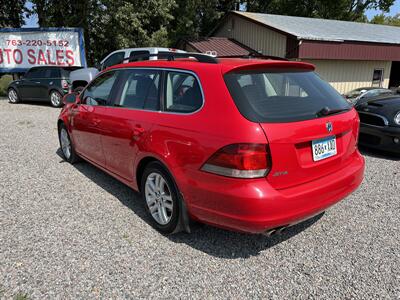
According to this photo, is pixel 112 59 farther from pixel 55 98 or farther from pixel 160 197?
pixel 160 197

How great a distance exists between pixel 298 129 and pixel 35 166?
4.53 metres

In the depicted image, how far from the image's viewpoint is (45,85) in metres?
12.5

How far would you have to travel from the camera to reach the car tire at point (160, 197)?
9.86 feet

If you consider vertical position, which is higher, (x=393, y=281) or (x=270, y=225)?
(x=270, y=225)

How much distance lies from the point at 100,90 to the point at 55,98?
30.4 feet

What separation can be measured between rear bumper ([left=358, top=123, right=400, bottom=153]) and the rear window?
119 inches

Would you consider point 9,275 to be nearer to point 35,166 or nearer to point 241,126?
point 241,126

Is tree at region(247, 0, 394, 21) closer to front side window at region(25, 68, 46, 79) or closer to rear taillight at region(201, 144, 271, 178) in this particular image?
front side window at region(25, 68, 46, 79)

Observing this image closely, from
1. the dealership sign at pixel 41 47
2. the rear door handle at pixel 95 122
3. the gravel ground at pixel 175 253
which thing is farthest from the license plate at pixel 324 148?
the dealership sign at pixel 41 47

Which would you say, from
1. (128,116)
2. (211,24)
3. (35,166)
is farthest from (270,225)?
(211,24)

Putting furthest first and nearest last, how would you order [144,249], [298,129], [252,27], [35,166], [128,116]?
[252,27], [35,166], [128,116], [144,249], [298,129]

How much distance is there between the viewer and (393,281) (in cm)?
255

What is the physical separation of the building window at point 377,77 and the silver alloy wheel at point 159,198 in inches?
754

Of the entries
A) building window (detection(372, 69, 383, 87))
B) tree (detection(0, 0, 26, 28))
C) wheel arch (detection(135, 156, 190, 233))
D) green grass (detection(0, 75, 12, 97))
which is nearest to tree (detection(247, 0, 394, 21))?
building window (detection(372, 69, 383, 87))
